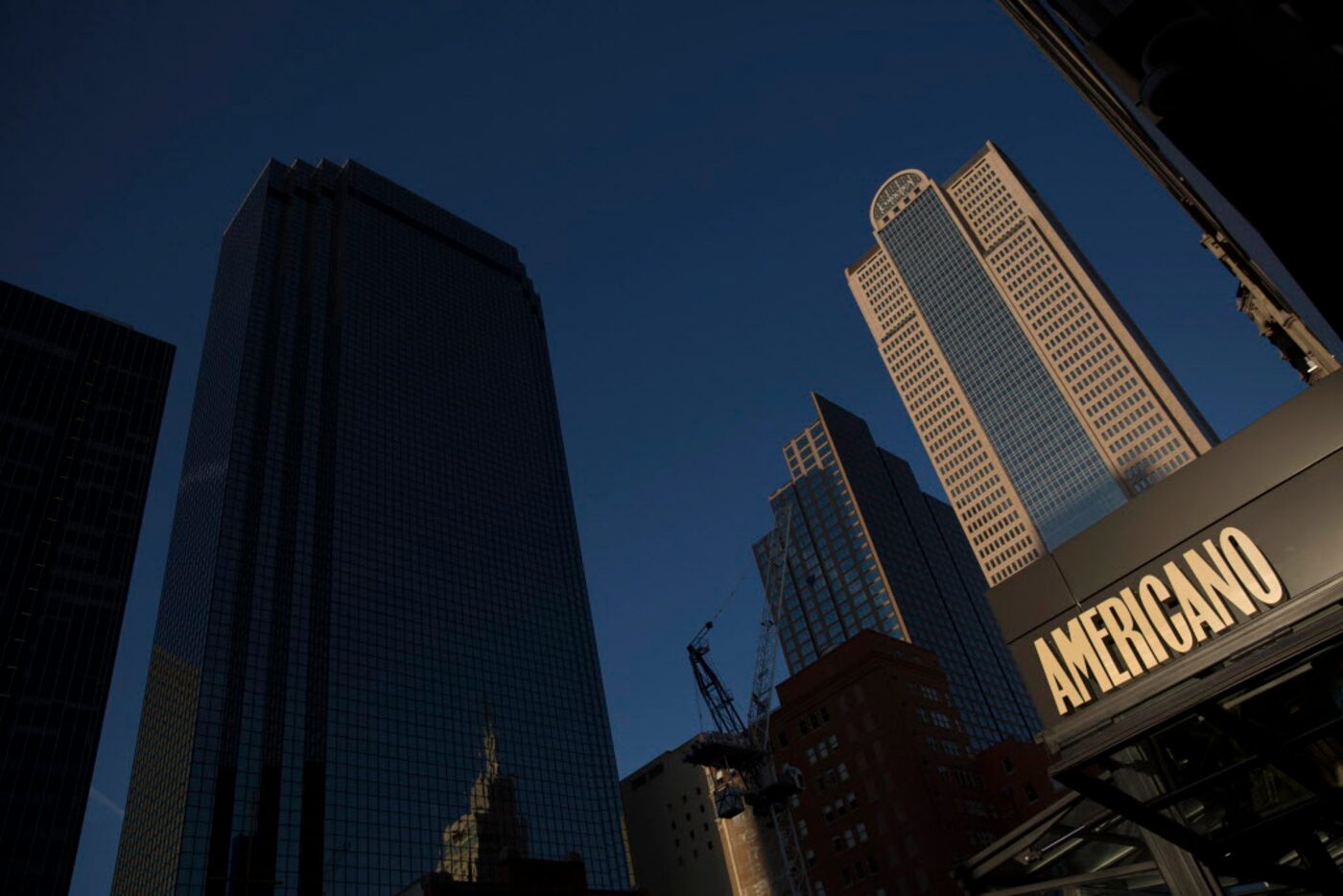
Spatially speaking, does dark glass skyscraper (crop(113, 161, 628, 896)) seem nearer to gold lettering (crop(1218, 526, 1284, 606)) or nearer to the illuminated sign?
the illuminated sign

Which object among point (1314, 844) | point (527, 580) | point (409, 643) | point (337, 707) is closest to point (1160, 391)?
point (527, 580)

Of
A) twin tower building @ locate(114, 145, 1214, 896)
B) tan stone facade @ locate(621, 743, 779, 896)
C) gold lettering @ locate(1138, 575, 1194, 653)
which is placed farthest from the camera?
tan stone facade @ locate(621, 743, 779, 896)

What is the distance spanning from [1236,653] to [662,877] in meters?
166

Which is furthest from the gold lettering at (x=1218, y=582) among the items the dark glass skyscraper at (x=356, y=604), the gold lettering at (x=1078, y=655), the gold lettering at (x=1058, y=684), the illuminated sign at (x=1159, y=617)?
the dark glass skyscraper at (x=356, y=604)

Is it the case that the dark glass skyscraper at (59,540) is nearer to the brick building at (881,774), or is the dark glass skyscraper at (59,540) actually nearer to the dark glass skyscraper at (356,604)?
the dark glass skyscraper at (356,604)

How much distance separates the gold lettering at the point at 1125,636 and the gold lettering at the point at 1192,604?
0.98 meters

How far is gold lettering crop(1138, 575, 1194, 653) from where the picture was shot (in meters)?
17.7

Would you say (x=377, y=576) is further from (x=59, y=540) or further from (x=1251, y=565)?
(x=1251, y=565)

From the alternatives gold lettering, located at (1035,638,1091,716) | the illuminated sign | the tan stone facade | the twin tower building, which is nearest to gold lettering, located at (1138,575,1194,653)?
the illuminated sign

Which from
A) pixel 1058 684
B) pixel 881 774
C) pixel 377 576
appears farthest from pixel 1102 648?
pixel 377 576

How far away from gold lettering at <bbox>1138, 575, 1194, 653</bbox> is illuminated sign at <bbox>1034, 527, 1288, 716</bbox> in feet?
0.06

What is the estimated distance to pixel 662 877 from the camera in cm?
16062

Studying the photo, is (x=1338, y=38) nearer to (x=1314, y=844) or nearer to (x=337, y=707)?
(x=1314, y=844)

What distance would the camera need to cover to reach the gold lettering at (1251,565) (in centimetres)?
1678
